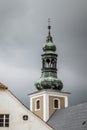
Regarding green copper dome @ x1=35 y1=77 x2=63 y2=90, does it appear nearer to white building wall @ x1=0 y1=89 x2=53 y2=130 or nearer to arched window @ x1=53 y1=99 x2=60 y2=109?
arched window @ x1=53 y1=99 x2=60 y2=109

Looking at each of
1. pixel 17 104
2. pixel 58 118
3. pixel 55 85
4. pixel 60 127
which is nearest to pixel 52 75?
pixel 55 85

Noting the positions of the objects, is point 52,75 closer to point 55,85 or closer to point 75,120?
point 55,85

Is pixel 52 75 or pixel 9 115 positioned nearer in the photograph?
pixel 9 115

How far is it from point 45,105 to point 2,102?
34.5 metres

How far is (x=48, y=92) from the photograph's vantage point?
6550 centimetres

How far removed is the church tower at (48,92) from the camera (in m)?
64.9

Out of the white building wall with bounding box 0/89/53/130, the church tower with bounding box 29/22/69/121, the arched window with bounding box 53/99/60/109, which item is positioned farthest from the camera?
the arched window with bounding box 53/99/60/109

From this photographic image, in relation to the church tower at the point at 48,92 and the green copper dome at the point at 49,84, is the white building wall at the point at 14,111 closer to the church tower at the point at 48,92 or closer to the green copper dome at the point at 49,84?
the church tower at the point at 48,92

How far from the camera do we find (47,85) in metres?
66.4

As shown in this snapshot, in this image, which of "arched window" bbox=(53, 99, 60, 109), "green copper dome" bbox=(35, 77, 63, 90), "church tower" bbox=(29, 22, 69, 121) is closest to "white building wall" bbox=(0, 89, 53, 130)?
"church tower" bbox=(29, 22, 69, 121)

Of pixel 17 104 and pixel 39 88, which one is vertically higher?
pixel 39 88

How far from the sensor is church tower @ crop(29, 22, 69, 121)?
213 ft

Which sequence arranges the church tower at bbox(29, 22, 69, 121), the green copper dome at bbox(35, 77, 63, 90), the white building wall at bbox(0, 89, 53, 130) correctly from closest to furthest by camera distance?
the white building wall at bbox(0, 89, 53, 130) → the church tower at bbox(29, 22, 69, 121) → the green copper dome at bbox(35, 77, 63, 90)

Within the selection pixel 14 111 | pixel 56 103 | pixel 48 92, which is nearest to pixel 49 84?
pixel 48 92
